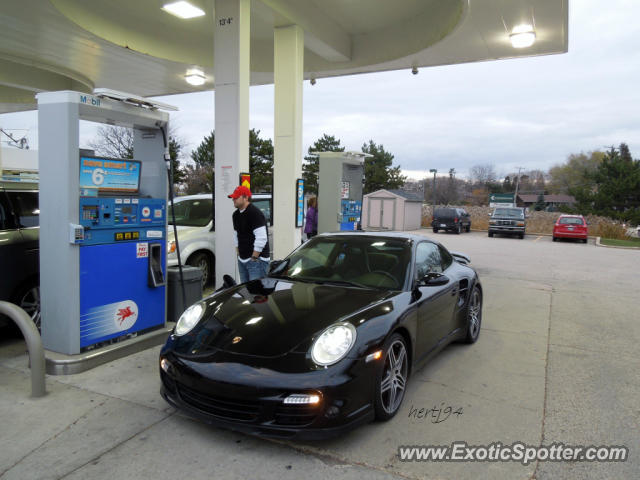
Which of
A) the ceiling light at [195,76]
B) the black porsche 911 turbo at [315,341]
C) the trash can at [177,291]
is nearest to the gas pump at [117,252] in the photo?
the trash can at [177,291]

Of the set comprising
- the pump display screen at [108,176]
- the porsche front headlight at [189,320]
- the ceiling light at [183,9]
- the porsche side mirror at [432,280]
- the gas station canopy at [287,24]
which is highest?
the gas station canopy at [287,24]

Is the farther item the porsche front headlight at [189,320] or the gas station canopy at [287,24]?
the gas station canopy at [287,24]

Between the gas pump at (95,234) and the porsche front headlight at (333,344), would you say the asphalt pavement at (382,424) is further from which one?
the porsche front headlight at (333,344)

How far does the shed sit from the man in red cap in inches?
1013

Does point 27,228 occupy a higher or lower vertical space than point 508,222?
higher

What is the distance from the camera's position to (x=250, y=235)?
6016 mm

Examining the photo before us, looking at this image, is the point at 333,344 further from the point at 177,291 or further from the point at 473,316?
the point at 177,291

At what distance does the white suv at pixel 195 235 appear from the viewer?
7.75m

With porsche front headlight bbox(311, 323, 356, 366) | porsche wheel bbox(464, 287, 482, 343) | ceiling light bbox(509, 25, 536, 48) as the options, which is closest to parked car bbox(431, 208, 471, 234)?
ceiling light bbox(509, 25, 536, 48)

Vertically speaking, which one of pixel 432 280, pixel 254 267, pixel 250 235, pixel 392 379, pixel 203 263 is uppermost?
pixel 250 235

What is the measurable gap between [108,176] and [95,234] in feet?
2.04

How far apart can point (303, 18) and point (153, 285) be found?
6.08m

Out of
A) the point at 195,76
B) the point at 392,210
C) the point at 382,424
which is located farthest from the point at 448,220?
the point at 382,424
